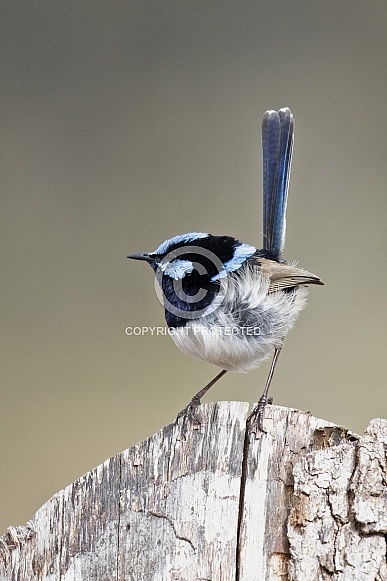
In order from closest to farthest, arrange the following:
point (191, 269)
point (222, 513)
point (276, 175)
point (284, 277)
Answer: point (222, 513)
point (191, 269)
point (284, 277)
point (276, 175)

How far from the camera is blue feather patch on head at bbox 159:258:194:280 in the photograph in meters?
1.95

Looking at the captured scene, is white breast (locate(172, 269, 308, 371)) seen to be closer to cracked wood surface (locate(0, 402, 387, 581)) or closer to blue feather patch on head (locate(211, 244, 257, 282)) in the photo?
blue feather patch on head (locate(211, 244, 257, 282))

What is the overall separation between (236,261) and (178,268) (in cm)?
17

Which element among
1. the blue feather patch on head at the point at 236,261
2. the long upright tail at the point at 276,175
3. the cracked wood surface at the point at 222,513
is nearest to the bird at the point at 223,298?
the blue feather patch on head at the point at 236,261

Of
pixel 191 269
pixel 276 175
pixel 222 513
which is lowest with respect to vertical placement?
pixel 222 513

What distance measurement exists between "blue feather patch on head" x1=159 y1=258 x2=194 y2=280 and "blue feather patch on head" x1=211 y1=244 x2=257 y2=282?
74 millimetres

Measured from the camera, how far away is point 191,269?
6.41 ft

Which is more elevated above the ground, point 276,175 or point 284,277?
point 276,175

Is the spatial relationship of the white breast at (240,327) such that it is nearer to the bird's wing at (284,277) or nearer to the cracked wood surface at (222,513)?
the bird's wing at (284,277)

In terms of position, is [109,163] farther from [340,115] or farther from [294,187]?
[340,115]

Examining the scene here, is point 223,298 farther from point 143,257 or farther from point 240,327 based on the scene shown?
point 143,257

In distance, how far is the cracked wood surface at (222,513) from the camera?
1356mm

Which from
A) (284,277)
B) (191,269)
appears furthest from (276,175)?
(191,269)

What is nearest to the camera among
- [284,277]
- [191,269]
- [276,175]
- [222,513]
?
[222,513]
